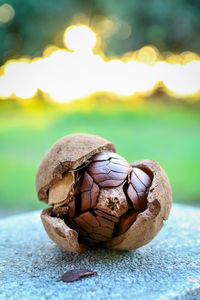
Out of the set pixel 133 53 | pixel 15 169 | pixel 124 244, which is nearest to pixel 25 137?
pixel 15 169

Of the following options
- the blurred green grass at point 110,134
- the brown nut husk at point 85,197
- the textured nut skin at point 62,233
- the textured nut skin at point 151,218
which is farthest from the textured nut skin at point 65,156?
the blurred green grass at point 110,134

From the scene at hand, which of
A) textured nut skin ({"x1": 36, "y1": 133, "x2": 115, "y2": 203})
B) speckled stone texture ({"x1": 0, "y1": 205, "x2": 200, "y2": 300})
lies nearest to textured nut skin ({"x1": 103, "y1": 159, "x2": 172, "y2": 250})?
speckled stone texture ({"x1": 0, "y1": 205, "x2": 200, "y2": 300})

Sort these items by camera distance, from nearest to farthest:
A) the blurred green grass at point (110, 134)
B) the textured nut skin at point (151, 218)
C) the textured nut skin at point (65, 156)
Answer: the textured nut skin at point (151, 218) → the textured nut skin at point (65, 156) → the blurred green grass at point (110, 134)

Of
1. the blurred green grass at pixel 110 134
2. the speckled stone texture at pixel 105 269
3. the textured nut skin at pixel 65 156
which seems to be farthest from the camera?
the blurred green grass at pixel 110 134

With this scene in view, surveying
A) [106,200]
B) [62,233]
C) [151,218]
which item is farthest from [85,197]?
[151,218]

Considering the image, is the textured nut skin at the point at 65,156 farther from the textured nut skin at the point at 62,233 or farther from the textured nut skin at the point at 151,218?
the textured nut skin at the point at 151,218

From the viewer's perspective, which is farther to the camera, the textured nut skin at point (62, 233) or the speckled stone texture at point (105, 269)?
the textured nut skin at point (62, 233)

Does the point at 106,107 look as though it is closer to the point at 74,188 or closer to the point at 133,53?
the point at 133,53
